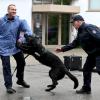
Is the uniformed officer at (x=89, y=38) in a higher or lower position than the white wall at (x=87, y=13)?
higher

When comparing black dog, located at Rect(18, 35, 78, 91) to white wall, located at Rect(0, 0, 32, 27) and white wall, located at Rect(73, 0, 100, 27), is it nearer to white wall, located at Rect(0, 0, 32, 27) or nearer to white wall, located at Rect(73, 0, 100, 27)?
white wall, located at Rect(0, 0, 32, 27)

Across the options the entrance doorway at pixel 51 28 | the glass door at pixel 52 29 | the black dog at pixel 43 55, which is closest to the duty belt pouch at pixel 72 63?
the black dog at pixel 43 55

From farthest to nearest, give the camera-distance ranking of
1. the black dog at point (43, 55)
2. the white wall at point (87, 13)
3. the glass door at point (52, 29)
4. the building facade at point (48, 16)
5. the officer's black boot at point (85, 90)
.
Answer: the white wall at point (87, 13) → the glass door at point (52, 29) → the building facade at point (48, 16) → the officer's black boot at point (85, 90) → the black dog at point (43, 55)

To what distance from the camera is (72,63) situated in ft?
52.9

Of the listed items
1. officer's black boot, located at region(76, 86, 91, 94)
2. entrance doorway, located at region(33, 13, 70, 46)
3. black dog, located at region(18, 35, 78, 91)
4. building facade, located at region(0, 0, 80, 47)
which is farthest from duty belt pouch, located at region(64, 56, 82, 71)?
entrance doorway, located at region(33, 13, 70, 46)

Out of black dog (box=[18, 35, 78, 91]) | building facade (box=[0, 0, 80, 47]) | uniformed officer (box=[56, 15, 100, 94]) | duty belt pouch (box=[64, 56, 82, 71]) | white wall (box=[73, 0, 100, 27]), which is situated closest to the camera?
uniformed officer (box=[56, 15, 100, 94])

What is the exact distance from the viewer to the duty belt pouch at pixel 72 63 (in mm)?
15984

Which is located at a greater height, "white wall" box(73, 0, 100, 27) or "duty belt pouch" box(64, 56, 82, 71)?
"duty belt pouch" box(64, 56, 82, 71)

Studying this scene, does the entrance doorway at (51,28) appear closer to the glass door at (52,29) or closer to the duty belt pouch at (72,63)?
the glass door at (52,29)

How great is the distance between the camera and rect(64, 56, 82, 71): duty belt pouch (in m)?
16.0

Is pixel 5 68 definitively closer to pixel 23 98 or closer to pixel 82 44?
pixel 23 98

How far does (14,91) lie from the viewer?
33.7 feet

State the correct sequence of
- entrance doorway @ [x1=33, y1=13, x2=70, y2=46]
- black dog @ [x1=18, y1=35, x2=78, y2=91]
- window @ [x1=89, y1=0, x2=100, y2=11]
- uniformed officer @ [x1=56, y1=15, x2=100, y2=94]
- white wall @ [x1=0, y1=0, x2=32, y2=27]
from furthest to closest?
window @ [x1=89, y1=0, x2=100, y2=11], entrance doorway @ [x1=33, y1=13, x2=70, y2=46], white wall @ [x1=0, y1=0, x2=32, y2=27], black dog @ [x1=18, y1=35, x2=78, y2=91], uniformed officer @ [x1=56, y1=15, x2=100, y2=94]

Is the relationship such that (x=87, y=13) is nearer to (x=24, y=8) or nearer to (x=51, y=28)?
(x=51, y=28)
